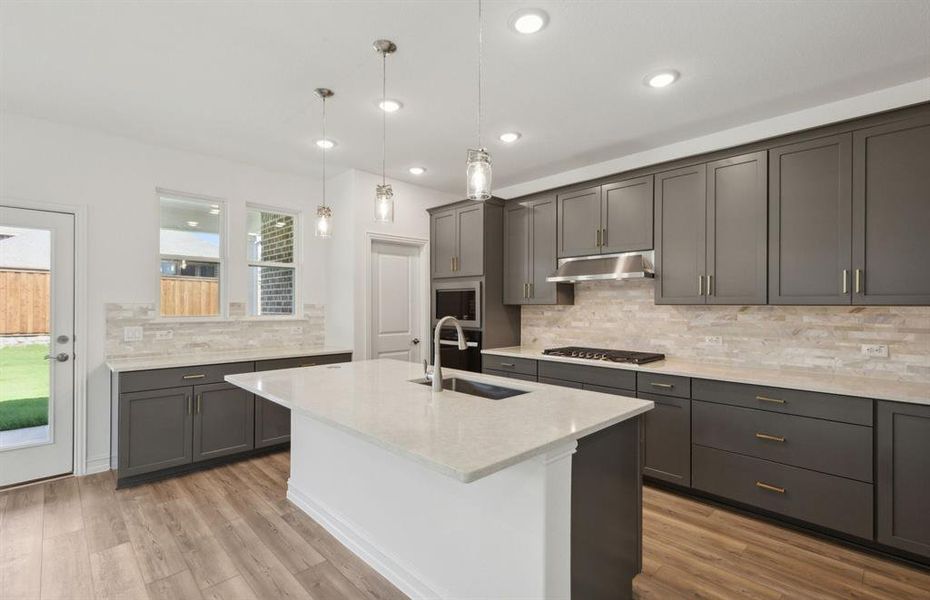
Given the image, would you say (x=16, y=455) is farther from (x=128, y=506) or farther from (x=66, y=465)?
(x=128, y=506)

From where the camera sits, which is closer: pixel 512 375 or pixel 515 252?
pixel 512 375

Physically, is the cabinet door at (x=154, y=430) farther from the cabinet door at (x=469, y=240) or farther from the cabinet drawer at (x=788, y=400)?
the cabinet drawer at (x=788, y=400)

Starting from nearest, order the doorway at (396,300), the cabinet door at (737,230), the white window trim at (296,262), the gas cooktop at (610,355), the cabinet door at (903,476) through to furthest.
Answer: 1. the cabinet door at (903,476)
2. the cabinet door at (737,230)
3. the gas cooktop at (610,355)
4. the white window trim at (296,262)
5. the doorway at (396,300)

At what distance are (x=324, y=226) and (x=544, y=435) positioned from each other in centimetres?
208

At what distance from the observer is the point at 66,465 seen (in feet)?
11.1

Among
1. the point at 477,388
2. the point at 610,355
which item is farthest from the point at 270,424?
the point at 610,355

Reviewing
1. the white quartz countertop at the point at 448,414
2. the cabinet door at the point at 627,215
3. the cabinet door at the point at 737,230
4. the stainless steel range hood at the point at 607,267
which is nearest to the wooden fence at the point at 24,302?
the white quartz countertop at the point at 448,414

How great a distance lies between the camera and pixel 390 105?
3010 mm

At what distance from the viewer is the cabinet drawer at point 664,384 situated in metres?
3.04

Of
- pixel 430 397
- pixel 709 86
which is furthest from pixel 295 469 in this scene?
pixel 709 86

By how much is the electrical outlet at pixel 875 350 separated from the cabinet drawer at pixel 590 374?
1.41 m

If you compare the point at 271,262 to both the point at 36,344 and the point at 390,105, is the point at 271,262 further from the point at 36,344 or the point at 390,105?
the point at 390,105

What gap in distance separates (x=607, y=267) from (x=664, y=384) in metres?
1.07

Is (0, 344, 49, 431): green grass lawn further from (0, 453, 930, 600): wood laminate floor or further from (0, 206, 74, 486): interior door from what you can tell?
(0, 453, 930, 600): wood laminate floor
